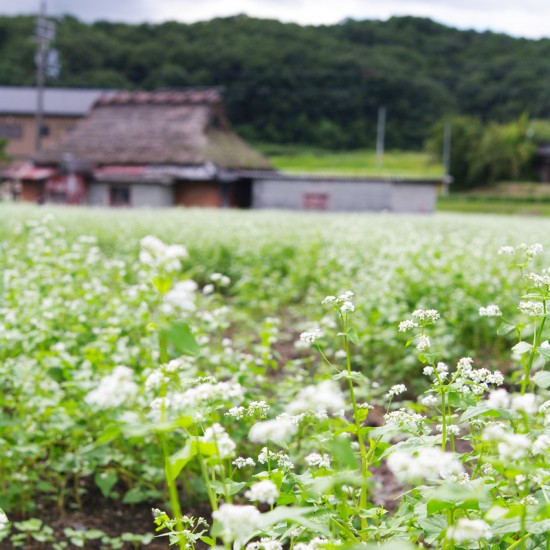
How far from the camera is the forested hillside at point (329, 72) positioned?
2203 inches

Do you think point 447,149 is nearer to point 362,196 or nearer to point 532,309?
point 362,196

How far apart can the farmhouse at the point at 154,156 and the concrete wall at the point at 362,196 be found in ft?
10.6

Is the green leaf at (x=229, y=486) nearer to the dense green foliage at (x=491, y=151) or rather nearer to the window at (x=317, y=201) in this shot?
the window at (x=317, y=201)

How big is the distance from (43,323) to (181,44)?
203ft

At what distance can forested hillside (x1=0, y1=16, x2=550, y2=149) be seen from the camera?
56.0 metres

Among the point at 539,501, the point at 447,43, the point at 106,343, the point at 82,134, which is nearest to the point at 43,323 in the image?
the point at 106,343

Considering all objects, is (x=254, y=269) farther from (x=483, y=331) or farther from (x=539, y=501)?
(x=539, y=501)

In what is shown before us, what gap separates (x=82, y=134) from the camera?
3256cm

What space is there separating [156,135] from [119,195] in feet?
11.3

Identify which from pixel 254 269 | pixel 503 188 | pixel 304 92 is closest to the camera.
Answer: pixel 254 269

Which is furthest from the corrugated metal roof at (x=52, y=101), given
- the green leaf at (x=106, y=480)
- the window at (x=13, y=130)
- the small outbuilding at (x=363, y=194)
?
the green leaf at (x=106, y=480)

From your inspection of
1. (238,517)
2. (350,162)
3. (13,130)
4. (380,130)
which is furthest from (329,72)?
(238,517)

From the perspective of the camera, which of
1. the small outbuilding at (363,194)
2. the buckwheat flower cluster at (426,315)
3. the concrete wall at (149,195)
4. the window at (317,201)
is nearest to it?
the buckwheat flower cluster at (426,315)

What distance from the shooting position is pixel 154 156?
29.7 m
